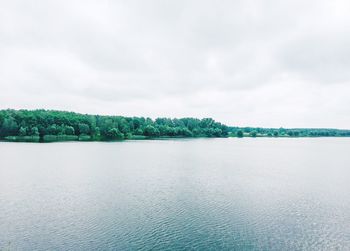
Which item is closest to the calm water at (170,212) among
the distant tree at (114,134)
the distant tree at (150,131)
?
the distant tree at (114,134)

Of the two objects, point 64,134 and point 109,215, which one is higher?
point 64,134

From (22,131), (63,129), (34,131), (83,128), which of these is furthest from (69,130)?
(22,131)

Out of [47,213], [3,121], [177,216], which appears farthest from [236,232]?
[3,121]

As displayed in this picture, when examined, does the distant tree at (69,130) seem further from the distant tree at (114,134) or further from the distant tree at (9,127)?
the distant tree at (9,127)

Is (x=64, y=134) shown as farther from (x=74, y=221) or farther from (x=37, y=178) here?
(x=74, y=221)

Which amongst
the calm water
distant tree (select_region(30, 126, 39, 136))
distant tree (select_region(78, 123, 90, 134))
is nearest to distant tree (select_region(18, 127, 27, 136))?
distant tree (select_region(30, 126, 39, 136))

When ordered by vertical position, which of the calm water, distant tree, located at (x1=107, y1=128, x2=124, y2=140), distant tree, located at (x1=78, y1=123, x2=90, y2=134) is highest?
distant tree, located at (x1=78, y1=123, x2=90, y2=134)

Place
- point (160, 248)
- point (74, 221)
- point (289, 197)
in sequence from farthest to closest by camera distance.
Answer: point (289, 197)
point (74, 221)
point (160, 248)

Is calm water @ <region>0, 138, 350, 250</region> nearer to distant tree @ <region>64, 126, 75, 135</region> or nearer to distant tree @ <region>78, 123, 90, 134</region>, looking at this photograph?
distant tree @ <region>64, 126, 75, 135</region>

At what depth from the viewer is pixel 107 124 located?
13188 cm

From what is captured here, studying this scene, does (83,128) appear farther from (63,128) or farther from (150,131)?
(150,131)

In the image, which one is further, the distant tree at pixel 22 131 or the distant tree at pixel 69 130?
the distant tree at pixel 69 130

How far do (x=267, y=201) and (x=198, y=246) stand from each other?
37.6ft

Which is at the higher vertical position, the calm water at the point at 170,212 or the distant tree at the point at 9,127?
the distant tree at the point at 9,127
